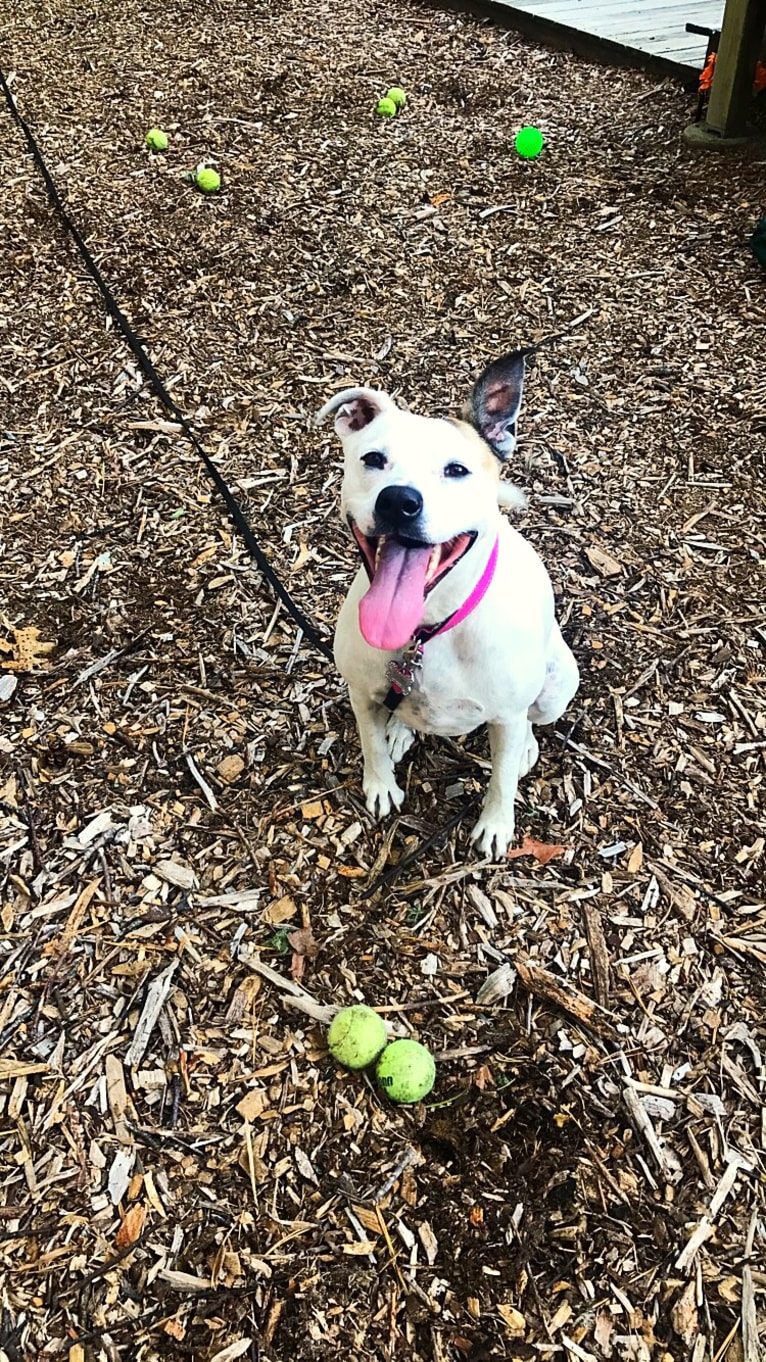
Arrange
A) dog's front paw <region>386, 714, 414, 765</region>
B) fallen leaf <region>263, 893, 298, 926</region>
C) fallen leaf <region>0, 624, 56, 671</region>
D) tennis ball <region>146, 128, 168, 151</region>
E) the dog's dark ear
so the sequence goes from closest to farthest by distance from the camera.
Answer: the dog's dark ear, fallen leaf <region>263, 893, 298, 926</region>, dog's front paw <region>386, 714, 414, 765</region>, fallen leaf <region>0, 624, 56, 671</region>, tennis ball <region>146, 128, 168, 151</region>

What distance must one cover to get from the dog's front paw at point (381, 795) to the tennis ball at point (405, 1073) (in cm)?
83

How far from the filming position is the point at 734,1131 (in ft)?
8.45

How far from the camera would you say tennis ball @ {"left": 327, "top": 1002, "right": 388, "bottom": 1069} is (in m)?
2.64

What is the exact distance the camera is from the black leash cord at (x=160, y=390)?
3975mm

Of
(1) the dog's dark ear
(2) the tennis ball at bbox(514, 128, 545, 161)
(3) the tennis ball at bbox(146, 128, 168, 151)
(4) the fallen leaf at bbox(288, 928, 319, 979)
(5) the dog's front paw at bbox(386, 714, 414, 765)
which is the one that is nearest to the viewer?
(1) the dog's dark ear

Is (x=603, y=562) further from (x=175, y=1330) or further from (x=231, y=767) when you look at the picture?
(x=175, y=1330)

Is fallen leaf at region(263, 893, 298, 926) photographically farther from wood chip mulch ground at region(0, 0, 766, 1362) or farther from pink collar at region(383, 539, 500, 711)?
pink collar at region(383, 539, 500, 711)

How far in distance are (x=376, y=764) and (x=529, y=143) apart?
204 inches

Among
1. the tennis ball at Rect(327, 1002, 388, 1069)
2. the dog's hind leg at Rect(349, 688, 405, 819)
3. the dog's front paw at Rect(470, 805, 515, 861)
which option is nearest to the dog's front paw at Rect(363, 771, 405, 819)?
the dog's hind leg at Rect(349, 688, 405, 819)

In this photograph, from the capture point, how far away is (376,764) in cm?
321

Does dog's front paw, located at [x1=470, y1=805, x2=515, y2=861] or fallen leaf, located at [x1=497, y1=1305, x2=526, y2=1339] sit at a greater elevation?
dog's front paw, located at [x1=470, y1=805, x2=515, y2=861]

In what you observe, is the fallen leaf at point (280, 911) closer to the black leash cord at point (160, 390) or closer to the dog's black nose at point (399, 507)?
the black leash cord at point (160, 390)

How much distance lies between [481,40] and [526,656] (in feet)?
24.7

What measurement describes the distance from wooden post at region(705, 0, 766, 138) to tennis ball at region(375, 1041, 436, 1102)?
6.30 m
